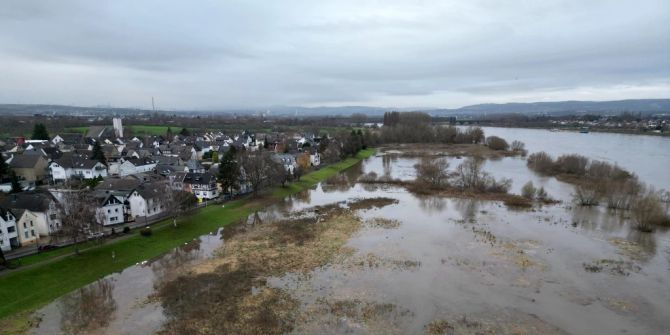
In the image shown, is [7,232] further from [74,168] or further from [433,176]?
[433,176]

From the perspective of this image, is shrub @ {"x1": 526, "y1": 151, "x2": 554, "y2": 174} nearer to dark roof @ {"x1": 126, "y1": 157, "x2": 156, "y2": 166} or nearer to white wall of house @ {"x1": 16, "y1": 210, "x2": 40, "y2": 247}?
dark roof @ {"x1": 126, "y1": 157, "x2": 156, "y2": 166}

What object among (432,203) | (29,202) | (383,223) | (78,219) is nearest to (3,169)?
(29,202)

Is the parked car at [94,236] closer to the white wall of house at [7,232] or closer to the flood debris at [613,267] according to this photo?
the white wall of house at [7,232]

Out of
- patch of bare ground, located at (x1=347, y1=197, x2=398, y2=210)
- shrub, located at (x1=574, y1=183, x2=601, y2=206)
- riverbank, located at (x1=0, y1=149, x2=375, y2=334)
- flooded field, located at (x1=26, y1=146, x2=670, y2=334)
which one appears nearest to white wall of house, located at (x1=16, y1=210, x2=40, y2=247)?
riverbank, located at (x1=0, y1=149, x2=375, y2=334)

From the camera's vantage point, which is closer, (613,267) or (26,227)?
(613,267)

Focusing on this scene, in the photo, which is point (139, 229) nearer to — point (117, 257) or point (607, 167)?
point (117, 257)

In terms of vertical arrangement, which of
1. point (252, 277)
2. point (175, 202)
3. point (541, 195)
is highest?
point (175, 202)
